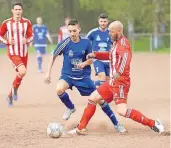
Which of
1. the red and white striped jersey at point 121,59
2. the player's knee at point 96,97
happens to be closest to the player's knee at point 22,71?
the player's knee at point 96,97

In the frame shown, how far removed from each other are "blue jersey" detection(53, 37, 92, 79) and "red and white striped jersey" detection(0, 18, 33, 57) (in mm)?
2860

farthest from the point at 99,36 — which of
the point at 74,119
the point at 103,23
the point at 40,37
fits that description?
the point at 40,37

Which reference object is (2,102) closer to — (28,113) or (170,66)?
(28,113)

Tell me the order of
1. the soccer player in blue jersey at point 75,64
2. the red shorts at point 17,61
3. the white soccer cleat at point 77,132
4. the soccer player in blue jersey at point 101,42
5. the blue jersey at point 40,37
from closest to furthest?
the white soccer cleat at point 77,132
the soccer player in blue jersey at point 75,64
the red shorts at point 17,61
the soccer player in blue jersey at point 101,42
the blue jersey at point 40,37

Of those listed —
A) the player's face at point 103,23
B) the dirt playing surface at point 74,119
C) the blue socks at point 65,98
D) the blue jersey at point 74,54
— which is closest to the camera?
the dirt playing surface at point 74,119

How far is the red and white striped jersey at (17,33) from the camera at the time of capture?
1248 cm

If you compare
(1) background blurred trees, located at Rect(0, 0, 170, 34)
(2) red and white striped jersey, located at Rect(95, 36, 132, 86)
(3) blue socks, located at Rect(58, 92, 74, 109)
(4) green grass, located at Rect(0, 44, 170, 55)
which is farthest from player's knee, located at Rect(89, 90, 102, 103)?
(1) background blurred trees, located at Rect(0, 0, 170, 34)

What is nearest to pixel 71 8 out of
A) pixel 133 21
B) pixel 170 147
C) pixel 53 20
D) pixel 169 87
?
pixel 53 20

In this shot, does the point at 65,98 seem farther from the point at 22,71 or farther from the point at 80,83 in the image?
the point at 22,71

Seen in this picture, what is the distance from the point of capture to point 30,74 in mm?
20609

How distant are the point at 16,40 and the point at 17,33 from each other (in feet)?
0.48

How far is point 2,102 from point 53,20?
118ft

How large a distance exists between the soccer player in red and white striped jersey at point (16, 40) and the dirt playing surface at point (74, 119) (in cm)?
57

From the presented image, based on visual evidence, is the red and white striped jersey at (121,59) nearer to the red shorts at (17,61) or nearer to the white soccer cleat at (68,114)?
the white soccer cleat at (68,114)
